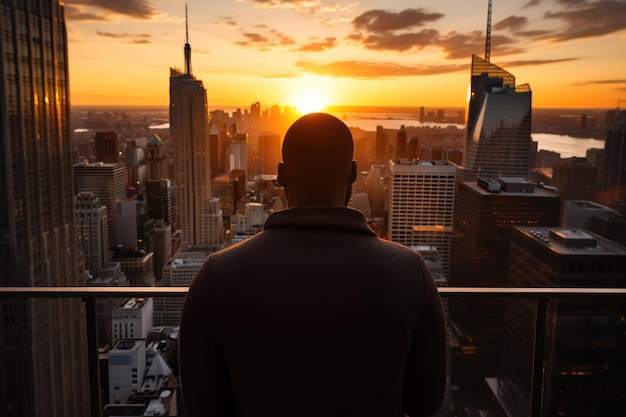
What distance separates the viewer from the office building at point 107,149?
15637mm

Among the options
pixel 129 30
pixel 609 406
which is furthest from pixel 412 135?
pixel 609 406

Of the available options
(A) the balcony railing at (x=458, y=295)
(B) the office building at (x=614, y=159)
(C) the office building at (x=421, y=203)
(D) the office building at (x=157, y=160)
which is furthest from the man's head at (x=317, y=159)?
(D) the office building at (x=157, y=160)

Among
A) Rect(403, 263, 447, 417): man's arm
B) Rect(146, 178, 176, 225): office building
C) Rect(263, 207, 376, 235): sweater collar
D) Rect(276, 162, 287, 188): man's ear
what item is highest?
Rect(276, 162, 287, 188): man's ear

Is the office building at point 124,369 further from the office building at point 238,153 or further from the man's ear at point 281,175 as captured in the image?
the office building at point 238,153

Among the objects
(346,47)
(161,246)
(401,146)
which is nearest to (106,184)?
(161,246)

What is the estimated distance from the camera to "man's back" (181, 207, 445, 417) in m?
0.66

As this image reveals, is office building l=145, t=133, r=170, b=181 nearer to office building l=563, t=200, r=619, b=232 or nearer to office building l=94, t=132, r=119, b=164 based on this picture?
office building l=94, t=132, r=119, b=164

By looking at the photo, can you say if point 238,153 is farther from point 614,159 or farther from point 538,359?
point 538,359

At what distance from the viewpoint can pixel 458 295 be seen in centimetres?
133

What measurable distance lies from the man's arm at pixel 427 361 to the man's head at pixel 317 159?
0.19 m

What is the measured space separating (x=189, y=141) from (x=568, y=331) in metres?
19.1

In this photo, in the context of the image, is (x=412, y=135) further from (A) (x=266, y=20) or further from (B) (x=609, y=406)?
(B) (x=609, y=406)

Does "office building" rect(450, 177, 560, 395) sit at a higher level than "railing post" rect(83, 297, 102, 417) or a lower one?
lower

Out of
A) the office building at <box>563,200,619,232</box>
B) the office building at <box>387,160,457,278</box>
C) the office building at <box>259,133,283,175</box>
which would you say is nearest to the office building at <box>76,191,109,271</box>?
the office building at <box>387,160,457,278</box>
